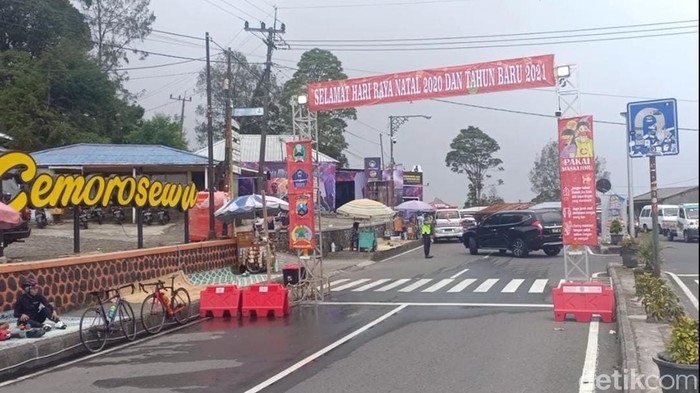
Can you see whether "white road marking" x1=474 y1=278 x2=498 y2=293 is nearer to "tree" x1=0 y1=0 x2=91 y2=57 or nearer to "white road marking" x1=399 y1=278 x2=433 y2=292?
"white road marking" x1=399 y1=278 x2=433 y2=292

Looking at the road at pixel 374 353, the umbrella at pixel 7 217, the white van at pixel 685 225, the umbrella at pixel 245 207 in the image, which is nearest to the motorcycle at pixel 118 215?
the umbrella at pixel 245 207

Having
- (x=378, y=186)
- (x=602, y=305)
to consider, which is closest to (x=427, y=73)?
(x=602, y=305)

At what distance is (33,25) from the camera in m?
47.9

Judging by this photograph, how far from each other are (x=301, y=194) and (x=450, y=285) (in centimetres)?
540

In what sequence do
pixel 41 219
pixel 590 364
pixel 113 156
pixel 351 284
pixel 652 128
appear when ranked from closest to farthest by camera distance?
pixel 590 364 → pixel 652 128 → pixel 351 284 → pixel 41 219 → pixel 113 156

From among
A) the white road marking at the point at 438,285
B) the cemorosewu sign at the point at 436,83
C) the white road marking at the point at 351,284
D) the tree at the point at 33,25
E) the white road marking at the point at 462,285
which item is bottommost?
the white road marking at the point at 351,284

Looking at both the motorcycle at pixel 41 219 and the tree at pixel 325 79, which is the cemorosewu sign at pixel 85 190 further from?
the tree at pixel 325 79

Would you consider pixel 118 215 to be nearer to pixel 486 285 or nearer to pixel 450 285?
pixel 450 285

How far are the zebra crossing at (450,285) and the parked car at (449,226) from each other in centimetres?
2025

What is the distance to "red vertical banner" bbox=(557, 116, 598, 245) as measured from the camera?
13.6 m

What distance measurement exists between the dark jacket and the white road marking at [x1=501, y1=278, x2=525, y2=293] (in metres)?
10.9

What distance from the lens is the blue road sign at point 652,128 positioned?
1224cm

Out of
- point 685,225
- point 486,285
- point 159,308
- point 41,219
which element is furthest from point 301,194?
point 685,225

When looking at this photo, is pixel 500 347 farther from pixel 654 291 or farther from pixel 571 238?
pixel 571 238
